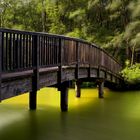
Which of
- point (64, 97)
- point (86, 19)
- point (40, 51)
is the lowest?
point (64, 97)

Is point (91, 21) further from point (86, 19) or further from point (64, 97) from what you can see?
point (64, 97)

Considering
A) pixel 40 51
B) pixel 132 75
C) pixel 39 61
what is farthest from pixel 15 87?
pixel 132 75

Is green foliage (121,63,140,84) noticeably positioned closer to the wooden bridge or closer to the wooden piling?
the wooden bridge

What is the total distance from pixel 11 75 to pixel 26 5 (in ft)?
83.6

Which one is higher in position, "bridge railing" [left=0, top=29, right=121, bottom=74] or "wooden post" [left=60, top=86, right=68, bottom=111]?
"bridge railing" [left=0, top=29, right=121, bottom=74]

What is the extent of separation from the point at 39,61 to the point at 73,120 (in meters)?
3.11

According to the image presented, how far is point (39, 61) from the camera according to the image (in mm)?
9180

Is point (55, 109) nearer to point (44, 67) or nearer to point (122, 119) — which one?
point (122, 119)

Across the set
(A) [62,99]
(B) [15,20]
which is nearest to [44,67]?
(A) [62,99]

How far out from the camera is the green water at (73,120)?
9.64 meters

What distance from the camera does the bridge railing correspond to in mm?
7535

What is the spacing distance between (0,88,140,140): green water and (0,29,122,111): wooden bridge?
34.7 inches

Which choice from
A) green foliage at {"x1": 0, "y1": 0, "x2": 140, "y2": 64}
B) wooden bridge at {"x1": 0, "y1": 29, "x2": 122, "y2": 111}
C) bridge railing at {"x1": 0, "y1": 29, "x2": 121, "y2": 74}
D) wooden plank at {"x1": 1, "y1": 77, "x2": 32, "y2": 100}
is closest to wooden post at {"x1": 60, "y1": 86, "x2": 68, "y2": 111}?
wooden bridge at {"x1": 0, "y1": 29, "x2": 122, "y2": 111}

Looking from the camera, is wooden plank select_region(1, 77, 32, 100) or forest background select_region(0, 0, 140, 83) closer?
wooden plank select_region(1, 77, 32, 100)
